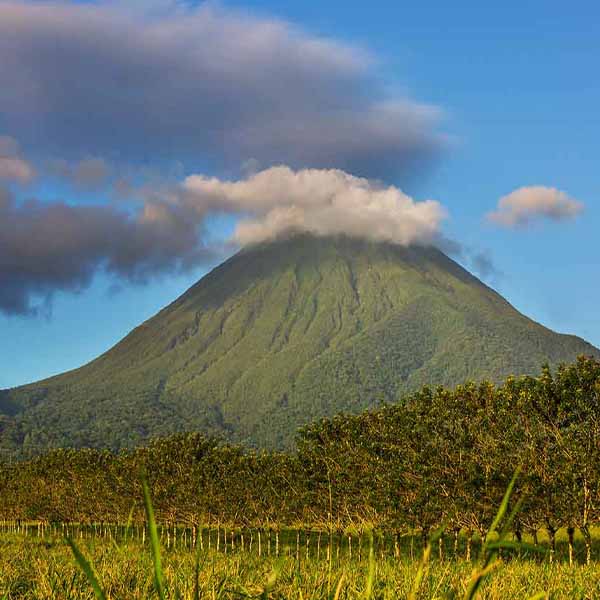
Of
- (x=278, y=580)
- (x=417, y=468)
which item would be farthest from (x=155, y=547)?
(x=417, y=468)

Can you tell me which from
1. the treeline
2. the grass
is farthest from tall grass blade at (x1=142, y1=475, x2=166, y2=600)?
the treeline

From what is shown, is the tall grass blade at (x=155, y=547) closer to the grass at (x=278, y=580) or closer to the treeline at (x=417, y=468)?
the grass at (x=278, y=580)

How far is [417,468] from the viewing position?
6066 cm

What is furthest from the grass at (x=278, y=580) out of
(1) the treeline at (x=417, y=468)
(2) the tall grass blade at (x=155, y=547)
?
(1) the treeline at (x=417, y=468)

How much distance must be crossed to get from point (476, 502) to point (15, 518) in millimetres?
92785

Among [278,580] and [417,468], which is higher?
[278,580]

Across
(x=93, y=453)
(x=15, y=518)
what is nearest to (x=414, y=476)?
(x=93, y=453)

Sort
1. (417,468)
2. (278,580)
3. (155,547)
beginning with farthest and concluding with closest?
(417,468), (278,580), (155,547)

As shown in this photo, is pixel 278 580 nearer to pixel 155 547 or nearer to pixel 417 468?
pixel 155 547

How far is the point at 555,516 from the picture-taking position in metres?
48.8

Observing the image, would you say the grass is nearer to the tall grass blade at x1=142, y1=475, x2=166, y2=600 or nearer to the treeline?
the tall grass blade at x1=142, y1=475, x2=166, y2=600

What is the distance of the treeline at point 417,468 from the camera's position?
162ft

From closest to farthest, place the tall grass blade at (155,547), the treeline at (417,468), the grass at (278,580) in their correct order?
the tall grass blade at (155,547)
the grass at (278,580)
the treeline at (417,468)

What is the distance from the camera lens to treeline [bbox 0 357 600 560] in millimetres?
49344
